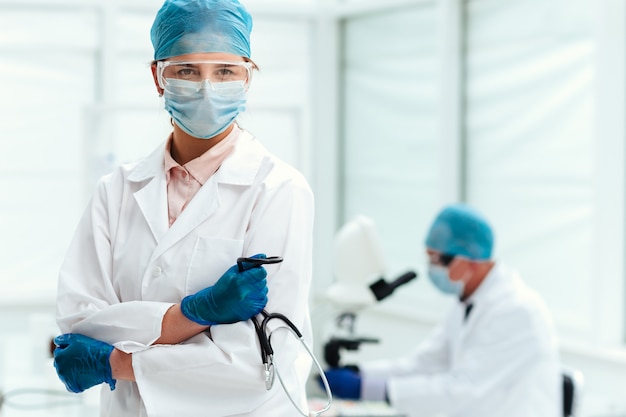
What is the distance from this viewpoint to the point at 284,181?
4.36 ft

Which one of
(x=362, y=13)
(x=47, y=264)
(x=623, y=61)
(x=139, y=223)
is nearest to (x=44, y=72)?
(x=47, y=264)

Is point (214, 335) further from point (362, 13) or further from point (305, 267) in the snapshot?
point (362, 13)

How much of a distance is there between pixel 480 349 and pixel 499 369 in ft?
0.26

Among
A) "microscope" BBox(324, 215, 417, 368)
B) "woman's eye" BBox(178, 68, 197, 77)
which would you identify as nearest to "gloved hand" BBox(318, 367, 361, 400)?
"microscope" BBox(324, 215, 417, 368)

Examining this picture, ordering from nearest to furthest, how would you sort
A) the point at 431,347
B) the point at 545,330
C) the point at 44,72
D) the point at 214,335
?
the point at 214,335 < the point at 545,330 < the point at 431,347 < the point at 44,72

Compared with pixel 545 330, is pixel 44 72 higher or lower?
higher

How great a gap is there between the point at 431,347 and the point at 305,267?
1729 millimetres

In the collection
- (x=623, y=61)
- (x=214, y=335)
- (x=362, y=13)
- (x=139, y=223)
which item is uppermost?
(x=362, y=13)

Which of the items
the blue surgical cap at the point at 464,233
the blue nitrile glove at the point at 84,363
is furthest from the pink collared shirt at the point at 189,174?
the blue surgical cap at the point at 464,233

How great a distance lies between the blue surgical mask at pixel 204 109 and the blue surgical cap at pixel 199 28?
0.06 metres

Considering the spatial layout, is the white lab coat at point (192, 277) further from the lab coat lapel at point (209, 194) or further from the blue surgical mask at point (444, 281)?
the blue surgical mask at point (444, 281)

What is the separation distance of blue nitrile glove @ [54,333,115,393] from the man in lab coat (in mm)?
1421

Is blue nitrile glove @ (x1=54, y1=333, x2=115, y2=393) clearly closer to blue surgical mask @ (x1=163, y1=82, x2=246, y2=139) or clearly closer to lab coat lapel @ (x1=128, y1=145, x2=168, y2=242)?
lab coat lapel @ (x1=128, y1=145, x2=168, y2=242)

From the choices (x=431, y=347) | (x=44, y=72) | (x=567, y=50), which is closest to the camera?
(x=431, y=347)
